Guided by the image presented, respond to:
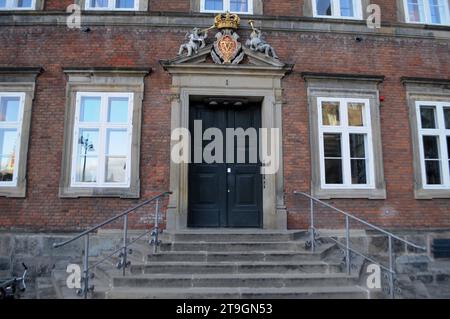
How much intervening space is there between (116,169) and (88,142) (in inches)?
33.6

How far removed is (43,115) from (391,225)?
785 centimetres

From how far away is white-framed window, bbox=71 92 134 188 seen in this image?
25.6 feet

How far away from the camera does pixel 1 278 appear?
23.1 feet

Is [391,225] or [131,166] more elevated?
[131,166]

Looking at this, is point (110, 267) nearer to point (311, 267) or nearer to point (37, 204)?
point (37, 204)

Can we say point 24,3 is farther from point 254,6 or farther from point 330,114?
point 330,114

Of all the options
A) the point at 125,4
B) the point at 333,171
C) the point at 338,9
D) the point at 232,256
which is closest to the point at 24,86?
the point at 125,4

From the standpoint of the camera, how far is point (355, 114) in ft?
27.8

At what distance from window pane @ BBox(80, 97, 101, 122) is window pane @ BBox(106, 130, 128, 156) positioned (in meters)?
0.47

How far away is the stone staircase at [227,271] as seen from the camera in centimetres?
540

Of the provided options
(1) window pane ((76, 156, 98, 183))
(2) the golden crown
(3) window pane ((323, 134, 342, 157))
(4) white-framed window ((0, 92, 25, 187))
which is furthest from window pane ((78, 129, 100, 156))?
(3) window pane ((323, 134, 342, 157))

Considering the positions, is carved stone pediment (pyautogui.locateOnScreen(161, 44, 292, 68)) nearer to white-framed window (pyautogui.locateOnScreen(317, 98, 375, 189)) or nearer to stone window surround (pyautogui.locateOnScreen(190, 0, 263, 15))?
stone window surround (pyautogui.locateOnScreen(190, 0, 263, 15))

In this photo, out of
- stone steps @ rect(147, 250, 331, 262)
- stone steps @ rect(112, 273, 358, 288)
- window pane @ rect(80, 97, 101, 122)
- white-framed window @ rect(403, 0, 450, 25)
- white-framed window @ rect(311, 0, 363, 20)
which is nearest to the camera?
stone steps @ rect(112, 273, 358, 288)
